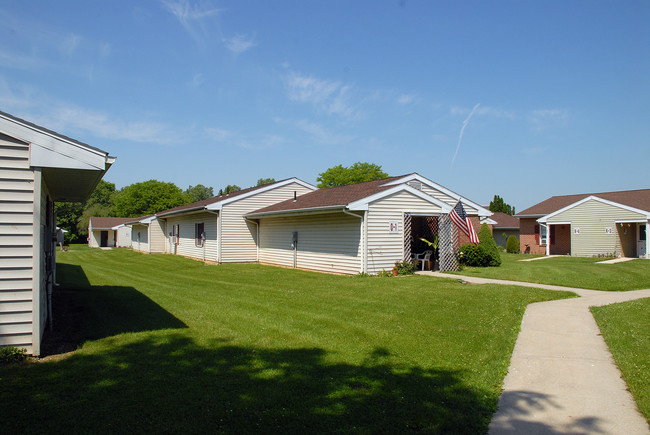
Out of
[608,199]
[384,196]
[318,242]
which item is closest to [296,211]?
[318,242]

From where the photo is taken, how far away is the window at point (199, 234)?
23.6m

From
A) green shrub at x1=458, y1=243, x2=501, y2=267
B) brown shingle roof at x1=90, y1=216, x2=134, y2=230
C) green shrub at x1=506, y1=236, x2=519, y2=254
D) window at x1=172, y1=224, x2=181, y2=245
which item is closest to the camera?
green shrub at x1=458, y1=243, x2=501, y2=267

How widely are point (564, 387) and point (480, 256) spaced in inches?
601

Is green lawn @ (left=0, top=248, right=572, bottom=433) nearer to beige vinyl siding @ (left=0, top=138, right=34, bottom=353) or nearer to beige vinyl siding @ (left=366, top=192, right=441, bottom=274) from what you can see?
beige vinyl siding @ (left=0, top=138, right=34, bottom=353)

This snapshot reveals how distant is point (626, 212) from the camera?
24.0m

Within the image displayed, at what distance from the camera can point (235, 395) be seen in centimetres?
431

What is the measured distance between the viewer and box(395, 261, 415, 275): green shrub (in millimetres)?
15016

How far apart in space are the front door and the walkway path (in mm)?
20618

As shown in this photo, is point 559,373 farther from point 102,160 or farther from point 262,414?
point 102,160

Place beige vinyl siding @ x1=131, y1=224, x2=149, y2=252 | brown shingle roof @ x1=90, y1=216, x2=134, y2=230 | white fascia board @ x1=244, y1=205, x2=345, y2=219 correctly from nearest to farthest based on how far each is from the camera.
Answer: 1. white fascia board @ x1=244, y1=205, x2=345, y2=219
2. beige vinyl siding @ x1=131, y1=224, x2=149, y2=252
3. brown shingle roof @ x1=90, y1=216, x2=134, y2=230

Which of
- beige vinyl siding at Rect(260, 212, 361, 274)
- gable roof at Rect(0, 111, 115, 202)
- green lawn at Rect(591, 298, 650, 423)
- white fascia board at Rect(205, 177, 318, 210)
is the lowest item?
green lawn at Rect(591, 298, 650, 423)

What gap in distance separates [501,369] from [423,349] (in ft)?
3.54

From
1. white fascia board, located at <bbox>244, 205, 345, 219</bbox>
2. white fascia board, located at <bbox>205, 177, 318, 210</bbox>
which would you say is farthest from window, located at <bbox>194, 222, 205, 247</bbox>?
white fascia board, located at <bbox>244, 205, 345, 219</bbox>

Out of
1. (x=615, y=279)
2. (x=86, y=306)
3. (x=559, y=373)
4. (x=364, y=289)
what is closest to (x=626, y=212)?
(x=615, y=279)
